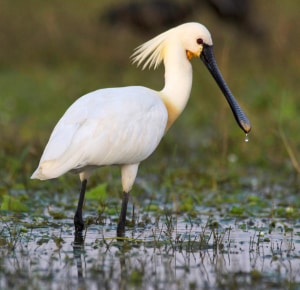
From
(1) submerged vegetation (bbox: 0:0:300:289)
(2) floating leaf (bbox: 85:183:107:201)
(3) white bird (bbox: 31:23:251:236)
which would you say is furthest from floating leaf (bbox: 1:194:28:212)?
(3) white bird (bbox: 31:23:251:236)

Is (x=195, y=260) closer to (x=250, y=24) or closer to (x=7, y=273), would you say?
(x=7, y=273)

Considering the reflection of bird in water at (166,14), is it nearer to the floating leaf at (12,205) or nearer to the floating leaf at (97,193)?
the floating leaf at (97,193)

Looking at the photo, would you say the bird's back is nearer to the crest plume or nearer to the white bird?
the white bird

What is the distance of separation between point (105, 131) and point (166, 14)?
1304 cm

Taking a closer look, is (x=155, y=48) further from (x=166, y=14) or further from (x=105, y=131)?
(x=166, y=14)

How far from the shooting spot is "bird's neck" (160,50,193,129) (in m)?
7.49

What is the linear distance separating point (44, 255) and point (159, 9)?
14052 mm

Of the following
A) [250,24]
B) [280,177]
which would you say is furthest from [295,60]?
[280,177]

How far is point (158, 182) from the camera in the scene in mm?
9383

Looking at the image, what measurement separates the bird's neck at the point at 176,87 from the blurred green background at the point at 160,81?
0.46 m

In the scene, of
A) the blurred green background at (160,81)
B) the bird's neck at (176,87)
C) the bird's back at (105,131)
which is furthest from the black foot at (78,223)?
→ the blurred green background at (160,81)

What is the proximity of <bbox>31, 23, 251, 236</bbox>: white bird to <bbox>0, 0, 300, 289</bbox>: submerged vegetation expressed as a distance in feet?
1.71

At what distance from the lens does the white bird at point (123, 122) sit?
655 cm

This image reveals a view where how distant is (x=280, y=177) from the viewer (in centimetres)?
984
